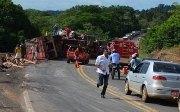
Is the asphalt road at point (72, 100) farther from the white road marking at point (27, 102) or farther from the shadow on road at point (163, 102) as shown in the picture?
the shadow on road at point (163, 102)

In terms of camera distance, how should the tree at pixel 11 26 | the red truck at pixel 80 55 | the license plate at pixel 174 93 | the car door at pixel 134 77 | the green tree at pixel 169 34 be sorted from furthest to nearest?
the tree at pixel 11 26 < the green tree at pixel 169 34 < the red truck at pixel 80 55 < the car door at pixel 134 77 < the license plate at pixel 174 93

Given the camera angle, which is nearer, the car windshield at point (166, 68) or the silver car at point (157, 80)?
the silver car at point (157, 80)

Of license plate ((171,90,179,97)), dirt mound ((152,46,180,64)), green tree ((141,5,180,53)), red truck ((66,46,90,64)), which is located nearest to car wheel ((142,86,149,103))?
license plate ((171,90,179,97))

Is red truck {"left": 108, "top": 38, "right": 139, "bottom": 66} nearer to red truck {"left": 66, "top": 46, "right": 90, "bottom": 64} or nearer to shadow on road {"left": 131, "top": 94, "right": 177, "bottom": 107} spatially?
red truck {"left": 66, "top": 46, "right": 90, "bottom": 64}

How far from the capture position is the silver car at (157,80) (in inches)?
741

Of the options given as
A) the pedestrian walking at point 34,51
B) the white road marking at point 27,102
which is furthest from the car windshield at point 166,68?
the pedestrian walking at point 34,51

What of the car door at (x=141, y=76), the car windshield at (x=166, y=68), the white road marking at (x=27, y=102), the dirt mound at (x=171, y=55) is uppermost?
the car windshield at (x=166, y=68)

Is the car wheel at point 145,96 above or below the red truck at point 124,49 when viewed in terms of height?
below

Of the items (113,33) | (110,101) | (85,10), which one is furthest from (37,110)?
(85,10)

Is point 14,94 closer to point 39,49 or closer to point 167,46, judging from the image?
point 39,49

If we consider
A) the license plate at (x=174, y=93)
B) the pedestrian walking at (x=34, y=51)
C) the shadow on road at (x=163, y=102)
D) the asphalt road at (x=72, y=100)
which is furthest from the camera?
the pedestrian walking at (x=34, y=51)

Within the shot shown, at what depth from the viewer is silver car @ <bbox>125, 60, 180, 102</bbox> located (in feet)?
61.8

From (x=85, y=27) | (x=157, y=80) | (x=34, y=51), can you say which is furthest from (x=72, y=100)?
(x=85, y=27)

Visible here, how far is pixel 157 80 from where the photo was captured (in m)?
19.0
